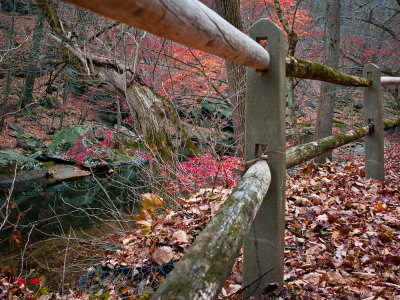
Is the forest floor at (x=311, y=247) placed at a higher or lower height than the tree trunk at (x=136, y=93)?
lower

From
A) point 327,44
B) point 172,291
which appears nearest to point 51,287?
point 172,291

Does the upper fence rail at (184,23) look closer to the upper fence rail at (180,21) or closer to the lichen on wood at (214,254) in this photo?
the upper fence rail at (180,21)

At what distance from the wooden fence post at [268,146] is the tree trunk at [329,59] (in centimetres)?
673

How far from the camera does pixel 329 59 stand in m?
8.27

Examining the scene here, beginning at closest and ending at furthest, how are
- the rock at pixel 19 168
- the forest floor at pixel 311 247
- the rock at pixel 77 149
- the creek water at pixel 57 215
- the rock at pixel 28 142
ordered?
the forest floor at pixel 311 247, the creek water at pixel 57 215, the rock at pixel 19 168, the rock at pixel 77 149, the rock at pixel 28 142

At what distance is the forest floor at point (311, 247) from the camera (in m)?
1.90

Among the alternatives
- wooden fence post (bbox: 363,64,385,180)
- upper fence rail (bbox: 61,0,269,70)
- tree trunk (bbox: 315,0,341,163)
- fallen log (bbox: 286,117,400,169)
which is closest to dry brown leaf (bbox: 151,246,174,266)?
fallen log (bbox: 286,117,400,169)

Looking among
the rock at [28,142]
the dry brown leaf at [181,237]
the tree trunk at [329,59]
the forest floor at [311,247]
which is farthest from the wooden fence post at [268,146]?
the rock at [28,142]

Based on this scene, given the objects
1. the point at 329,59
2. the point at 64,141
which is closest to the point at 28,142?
the point at 64,141

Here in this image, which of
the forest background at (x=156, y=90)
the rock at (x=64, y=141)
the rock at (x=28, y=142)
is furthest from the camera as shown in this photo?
the rock at (x=28, y=142)

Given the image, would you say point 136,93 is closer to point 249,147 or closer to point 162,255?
point 162,255

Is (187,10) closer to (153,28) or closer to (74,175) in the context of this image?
(153,28)

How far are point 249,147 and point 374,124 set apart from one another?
126 inches

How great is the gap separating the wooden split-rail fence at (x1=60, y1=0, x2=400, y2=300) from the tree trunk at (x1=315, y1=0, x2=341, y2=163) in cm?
514
